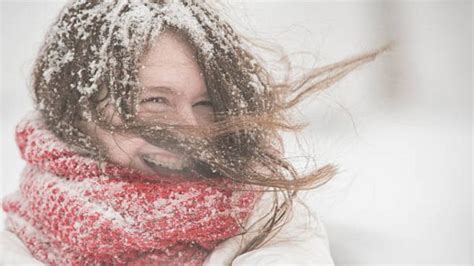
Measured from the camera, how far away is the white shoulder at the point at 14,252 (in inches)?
28.7

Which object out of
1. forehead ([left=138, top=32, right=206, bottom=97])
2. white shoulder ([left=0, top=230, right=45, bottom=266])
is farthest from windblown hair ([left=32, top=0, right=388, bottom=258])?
white shoulder ([left=0, top=230, right=45, bottom=266])

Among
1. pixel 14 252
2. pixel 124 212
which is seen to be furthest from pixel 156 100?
pixel 14 252

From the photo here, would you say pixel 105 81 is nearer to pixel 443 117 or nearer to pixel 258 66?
pixel 258 66

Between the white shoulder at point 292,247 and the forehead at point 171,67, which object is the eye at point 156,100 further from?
the white shoulder at point 292,247

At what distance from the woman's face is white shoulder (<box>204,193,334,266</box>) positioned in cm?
10

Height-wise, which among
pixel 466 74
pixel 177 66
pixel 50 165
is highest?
pixel 177 66

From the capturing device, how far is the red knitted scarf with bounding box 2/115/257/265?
0.67 metres

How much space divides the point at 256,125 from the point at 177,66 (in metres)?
0.10

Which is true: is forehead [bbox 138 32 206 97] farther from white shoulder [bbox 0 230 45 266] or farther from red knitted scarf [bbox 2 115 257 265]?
white shoulder [bbox 0 230 45 266]

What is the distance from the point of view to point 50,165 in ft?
2.34

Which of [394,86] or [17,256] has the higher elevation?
[394,86]

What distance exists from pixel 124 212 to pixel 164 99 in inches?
4.7

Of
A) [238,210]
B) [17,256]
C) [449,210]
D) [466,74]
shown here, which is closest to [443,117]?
[466,74]

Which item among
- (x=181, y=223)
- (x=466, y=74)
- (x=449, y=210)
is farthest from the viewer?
(x=466, y=74)
